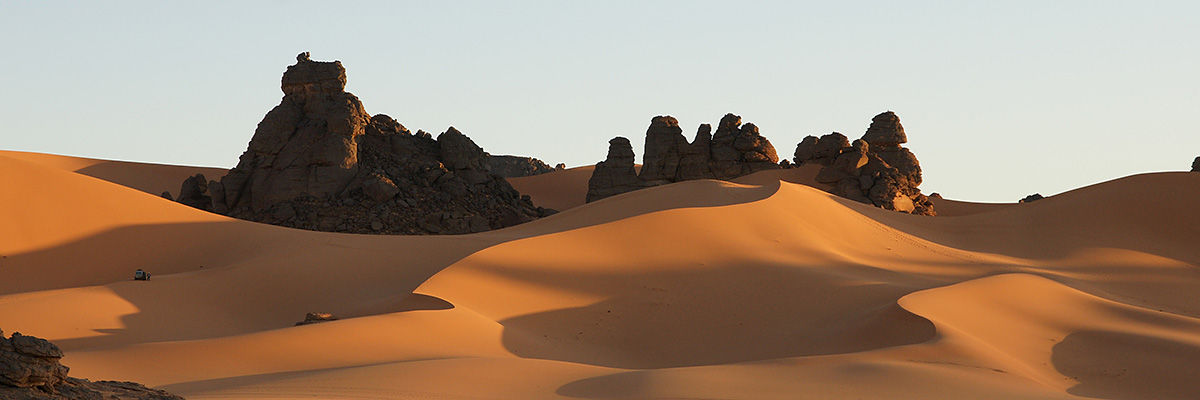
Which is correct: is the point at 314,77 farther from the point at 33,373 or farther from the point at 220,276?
the point at 33,373

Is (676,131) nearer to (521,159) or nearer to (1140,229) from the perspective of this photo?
(1140,229)

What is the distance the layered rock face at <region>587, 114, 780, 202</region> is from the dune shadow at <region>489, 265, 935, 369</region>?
71.7ft

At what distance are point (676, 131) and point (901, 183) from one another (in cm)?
1106

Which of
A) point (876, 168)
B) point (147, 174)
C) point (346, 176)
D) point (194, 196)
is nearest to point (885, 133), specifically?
point (876, 168)

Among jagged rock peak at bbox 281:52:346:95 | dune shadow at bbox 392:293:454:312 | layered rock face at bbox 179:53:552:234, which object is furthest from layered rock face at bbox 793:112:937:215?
dune shadow at bbox 392:293:454:312

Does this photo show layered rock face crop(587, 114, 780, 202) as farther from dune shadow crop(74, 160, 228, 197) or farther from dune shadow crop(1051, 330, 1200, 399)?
dune shadow crop(74, 160, 228, 197)

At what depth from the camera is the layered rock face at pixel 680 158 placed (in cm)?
4091

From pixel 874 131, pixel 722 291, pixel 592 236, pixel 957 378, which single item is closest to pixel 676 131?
pixel 874 131

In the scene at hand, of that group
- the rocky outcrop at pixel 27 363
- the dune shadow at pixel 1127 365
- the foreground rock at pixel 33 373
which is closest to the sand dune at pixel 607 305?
the dune shadow at pixel 1127 365

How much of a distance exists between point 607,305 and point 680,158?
24922 mm

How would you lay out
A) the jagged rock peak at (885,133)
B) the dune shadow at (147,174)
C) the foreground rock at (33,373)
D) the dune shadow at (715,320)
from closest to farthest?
1. the foreground rock at (33,373)
2. the dune shadow at (715,320)
3. the jagged rock peak at (885,133)
4. the dune shadow at (147,174)

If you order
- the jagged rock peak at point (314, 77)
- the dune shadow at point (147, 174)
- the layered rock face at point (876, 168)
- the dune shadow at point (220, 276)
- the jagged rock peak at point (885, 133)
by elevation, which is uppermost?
the dune shadow at point (147, 174)

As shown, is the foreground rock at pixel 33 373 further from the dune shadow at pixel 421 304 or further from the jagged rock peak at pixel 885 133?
the jagged rock peak at pixel 885 133

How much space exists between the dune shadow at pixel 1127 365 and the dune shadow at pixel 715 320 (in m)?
1.95
